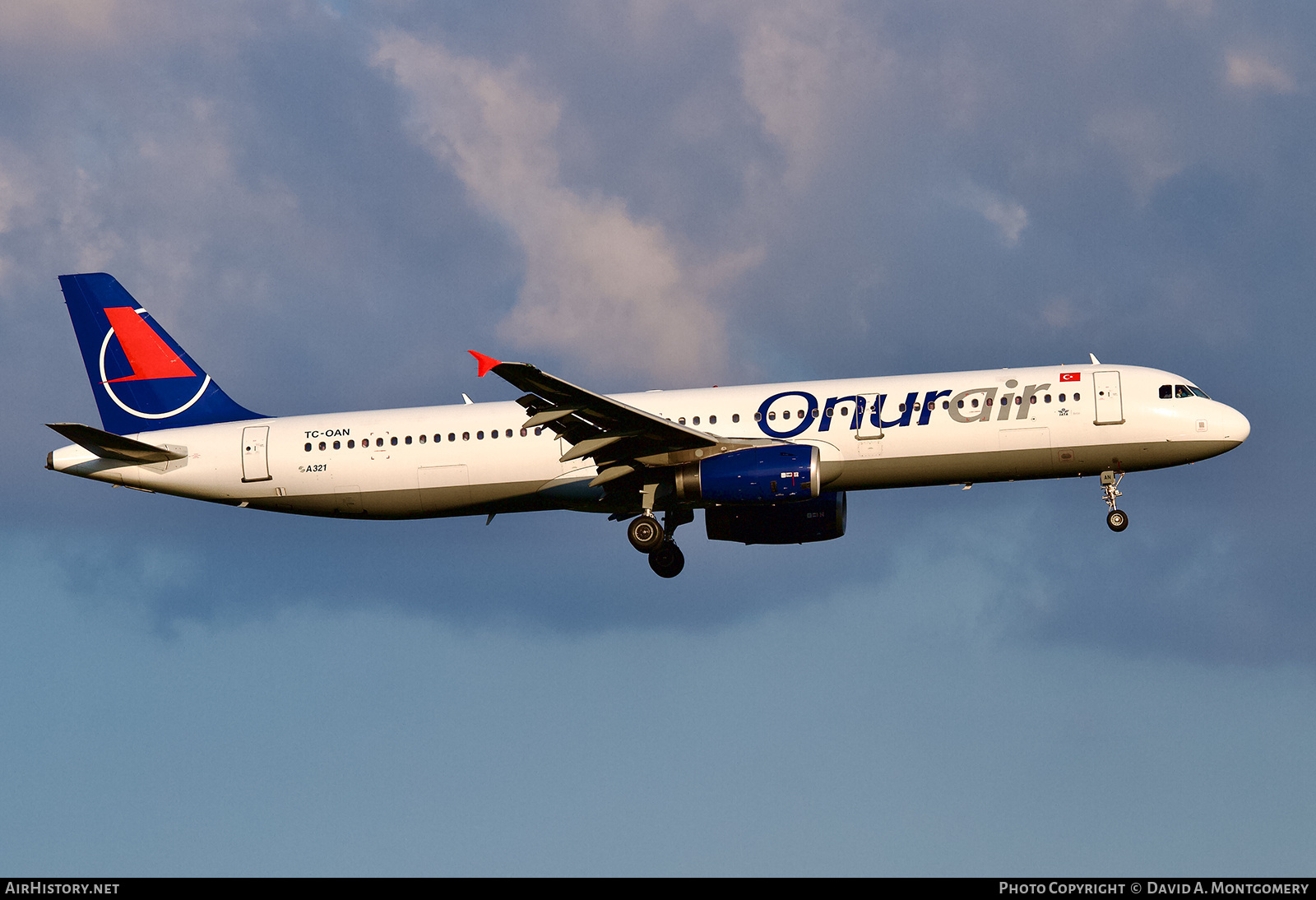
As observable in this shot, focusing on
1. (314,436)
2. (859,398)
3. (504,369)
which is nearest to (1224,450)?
(859,398)

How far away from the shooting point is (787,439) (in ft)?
139

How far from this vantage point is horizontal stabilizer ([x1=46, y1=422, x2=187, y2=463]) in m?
43.6

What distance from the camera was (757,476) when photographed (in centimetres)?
4088

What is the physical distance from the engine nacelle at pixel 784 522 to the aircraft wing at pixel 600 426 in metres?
4.25

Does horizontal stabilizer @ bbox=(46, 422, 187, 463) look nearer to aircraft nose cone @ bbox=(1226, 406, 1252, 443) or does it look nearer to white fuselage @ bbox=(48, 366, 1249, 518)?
white fuselage @ bbox=(48, 366, 1249, 518)

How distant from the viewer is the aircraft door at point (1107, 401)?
41188 mm

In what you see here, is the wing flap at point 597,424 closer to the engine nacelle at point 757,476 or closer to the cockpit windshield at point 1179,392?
the engine nacelle at point 757,476

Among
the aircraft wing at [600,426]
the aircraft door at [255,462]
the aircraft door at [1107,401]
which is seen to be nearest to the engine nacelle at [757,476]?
the aircraft wing at [600,426]

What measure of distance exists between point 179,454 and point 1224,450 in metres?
29.9

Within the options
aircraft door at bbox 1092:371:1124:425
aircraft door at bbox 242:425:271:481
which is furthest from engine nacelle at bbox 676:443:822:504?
aircraft door at bbox 242:425:271:481

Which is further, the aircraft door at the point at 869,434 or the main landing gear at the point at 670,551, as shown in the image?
the main landing gear at the point at 670,551

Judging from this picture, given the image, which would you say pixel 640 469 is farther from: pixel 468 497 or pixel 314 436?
pixel 314 436

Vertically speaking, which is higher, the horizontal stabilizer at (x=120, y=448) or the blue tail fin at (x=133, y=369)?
the blue tail fin at (x=133, y=369)

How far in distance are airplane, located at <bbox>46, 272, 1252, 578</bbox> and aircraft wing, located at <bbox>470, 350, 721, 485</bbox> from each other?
0.22 feet
